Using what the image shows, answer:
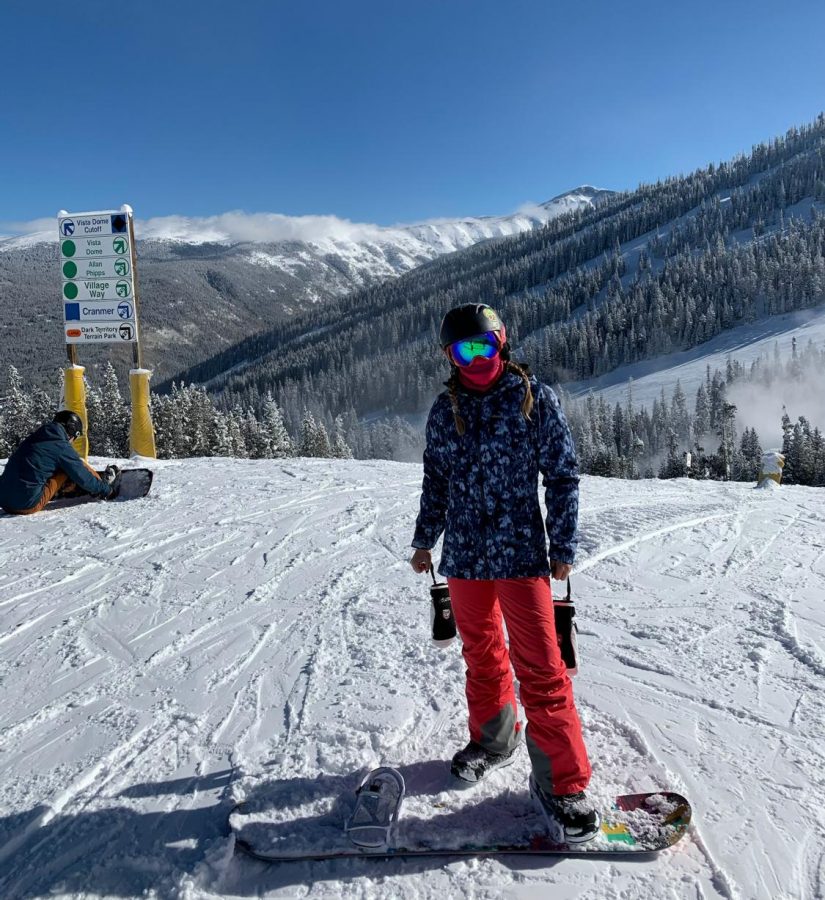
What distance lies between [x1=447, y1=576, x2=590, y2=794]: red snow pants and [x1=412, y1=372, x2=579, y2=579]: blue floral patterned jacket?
0.39ft

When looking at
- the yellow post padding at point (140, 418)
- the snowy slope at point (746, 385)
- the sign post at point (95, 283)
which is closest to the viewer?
the sign post at point (95, 283)

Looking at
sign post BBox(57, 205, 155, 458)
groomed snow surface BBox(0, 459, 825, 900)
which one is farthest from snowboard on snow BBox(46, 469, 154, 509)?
sign post BBox(57, 205, 155, 458)

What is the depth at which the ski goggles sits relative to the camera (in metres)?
2.54

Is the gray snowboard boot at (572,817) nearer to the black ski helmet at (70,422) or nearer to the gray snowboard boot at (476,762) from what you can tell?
the gray snowboard boot at (476,762)

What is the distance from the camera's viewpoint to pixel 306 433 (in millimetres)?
53969

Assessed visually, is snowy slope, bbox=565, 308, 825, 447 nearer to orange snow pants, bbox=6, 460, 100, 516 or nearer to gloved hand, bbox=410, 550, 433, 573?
orange snow pants, bbox=6, 460, 100, 516

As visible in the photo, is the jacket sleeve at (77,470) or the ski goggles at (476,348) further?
the jacket sleeve at (77,470)

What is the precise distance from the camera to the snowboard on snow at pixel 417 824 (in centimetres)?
233

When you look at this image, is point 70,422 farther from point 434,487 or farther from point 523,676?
point 523,676

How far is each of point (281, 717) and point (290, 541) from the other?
3664 mm

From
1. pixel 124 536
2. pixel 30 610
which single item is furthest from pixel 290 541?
pixel 30 610

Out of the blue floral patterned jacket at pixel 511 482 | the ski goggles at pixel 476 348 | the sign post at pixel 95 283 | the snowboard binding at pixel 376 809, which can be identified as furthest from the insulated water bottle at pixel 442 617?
the sign post at pixel 95 283

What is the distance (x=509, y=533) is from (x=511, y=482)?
0.81 feet

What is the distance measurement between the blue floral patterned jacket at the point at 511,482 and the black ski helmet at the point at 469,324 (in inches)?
9.6
